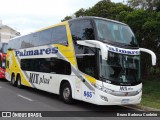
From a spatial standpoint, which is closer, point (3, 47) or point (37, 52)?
point (37, 52)

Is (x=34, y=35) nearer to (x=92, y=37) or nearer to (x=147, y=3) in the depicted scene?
(x=92, y=37)

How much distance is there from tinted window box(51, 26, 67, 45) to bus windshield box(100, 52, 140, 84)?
303 centimetres

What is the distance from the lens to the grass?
14.4m

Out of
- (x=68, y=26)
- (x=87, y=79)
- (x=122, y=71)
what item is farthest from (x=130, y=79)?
(x=68, y=26)

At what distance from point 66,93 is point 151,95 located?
5.16 metres

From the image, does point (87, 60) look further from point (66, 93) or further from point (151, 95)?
point (151, 95)

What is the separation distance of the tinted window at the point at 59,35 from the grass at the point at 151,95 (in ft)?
14.9

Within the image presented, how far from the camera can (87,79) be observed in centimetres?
1301

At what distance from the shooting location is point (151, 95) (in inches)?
685

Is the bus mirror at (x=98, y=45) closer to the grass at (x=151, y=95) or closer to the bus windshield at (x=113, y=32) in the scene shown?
the bus windshield at (x=113, y=32)

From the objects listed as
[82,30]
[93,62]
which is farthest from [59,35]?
[93,62]

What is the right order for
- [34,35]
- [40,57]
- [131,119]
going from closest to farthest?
[131,119] → [40,57] → [34,35]

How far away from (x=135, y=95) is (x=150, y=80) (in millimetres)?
9647

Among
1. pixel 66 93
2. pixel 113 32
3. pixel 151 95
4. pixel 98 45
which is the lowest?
pixel 151 95
